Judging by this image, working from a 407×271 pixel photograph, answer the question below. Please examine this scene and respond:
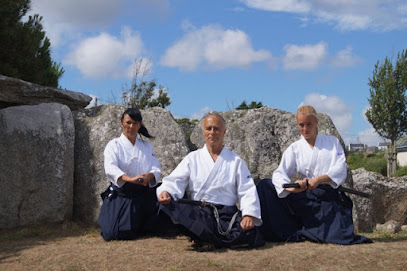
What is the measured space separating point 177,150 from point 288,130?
5.35 ft

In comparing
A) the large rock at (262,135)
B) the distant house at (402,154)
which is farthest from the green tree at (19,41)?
the distant house at (402,154)

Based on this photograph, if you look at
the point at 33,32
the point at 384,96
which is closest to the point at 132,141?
the point at 33,32

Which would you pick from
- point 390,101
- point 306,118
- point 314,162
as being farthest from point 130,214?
point 390,101

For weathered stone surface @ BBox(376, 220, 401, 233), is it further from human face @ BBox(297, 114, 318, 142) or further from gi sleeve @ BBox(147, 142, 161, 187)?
gi sleeve @ BBox(147, 142, 161, 187)

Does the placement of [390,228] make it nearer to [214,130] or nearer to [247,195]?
[247,195]

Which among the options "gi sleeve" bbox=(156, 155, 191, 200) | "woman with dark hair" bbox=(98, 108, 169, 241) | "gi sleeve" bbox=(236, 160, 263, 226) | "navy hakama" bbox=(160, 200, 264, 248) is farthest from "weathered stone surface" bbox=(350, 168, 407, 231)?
"gi sleeve" bbox=(156, 155, 191, 200)

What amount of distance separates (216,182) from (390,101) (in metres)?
15.7

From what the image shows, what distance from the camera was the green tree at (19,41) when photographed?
36.2ft

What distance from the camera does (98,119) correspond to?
24.5ft

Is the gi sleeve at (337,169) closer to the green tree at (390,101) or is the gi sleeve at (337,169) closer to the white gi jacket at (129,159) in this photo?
the white gi jacket at (129,159)

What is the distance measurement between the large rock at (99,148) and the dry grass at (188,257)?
158 centimetres

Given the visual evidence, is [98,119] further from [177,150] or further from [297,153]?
[297,153]

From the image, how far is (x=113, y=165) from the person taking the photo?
19.0ft

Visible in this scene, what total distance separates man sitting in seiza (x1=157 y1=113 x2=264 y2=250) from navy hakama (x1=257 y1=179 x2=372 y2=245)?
46 centimetres
